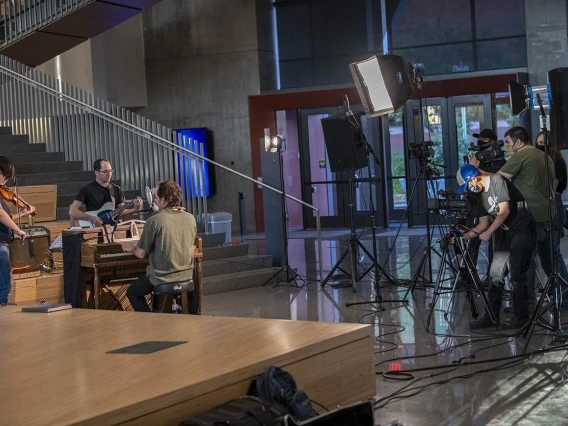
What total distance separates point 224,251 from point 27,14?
21.3 feet

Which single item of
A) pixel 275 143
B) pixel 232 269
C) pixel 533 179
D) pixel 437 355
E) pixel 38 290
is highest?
pixel 275 143

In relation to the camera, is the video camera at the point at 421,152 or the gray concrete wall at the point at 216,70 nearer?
the video camera at the point at 421,152

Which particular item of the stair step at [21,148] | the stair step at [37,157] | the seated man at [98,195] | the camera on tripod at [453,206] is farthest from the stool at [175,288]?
the stair step at [21,148]

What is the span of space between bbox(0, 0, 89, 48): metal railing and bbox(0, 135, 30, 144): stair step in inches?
124

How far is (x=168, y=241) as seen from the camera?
664cm

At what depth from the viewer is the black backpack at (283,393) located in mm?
2881

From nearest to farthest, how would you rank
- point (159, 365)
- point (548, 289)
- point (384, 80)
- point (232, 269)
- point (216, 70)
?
point (159, 365) → point (548, 289) → point (384, 80) → point (232, 269) → point (216, 70)

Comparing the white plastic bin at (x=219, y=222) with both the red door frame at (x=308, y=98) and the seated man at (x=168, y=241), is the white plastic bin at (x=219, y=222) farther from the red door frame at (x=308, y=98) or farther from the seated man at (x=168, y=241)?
the red door frame at (x=308, y=98)

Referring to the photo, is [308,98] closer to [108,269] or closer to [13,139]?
[13,139]

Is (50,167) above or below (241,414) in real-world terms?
above

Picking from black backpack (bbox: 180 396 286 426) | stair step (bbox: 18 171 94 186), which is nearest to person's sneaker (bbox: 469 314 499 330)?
black backpack (bbox: 180 396 286 426)

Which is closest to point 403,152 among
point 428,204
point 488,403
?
point 428,204

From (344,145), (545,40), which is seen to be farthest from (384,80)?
(545,40)

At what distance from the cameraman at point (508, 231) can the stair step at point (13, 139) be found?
282 inches
